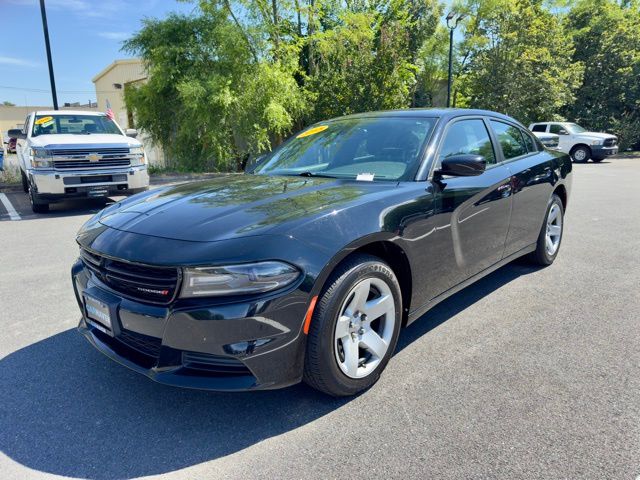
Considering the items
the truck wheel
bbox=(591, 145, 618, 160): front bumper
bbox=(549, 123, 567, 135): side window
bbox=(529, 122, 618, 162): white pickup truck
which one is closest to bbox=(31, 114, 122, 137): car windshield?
the truck wheel

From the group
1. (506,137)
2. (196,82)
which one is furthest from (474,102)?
(506,137)

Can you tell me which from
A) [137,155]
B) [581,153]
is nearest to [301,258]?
[137,155]

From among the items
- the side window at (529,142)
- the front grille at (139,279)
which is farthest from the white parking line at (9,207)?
the side window at (529,142)

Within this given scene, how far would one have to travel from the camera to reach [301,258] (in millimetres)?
2160

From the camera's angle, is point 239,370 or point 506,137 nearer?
point 239,370

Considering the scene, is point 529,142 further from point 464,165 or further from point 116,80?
point 116,80

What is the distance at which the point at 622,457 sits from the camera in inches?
79.8

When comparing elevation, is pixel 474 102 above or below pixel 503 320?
above

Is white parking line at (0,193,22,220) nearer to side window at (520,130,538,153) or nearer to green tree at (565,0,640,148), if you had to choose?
side window at (520,130,538,153)

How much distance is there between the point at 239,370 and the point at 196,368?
8.0 inches

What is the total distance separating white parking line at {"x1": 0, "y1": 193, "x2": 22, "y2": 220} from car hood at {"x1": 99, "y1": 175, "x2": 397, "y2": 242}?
6.51 m

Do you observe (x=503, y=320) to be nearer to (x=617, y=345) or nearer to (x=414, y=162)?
(x=617, y=345)

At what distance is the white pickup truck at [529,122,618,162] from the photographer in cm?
2000

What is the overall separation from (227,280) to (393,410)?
44.8 inches
